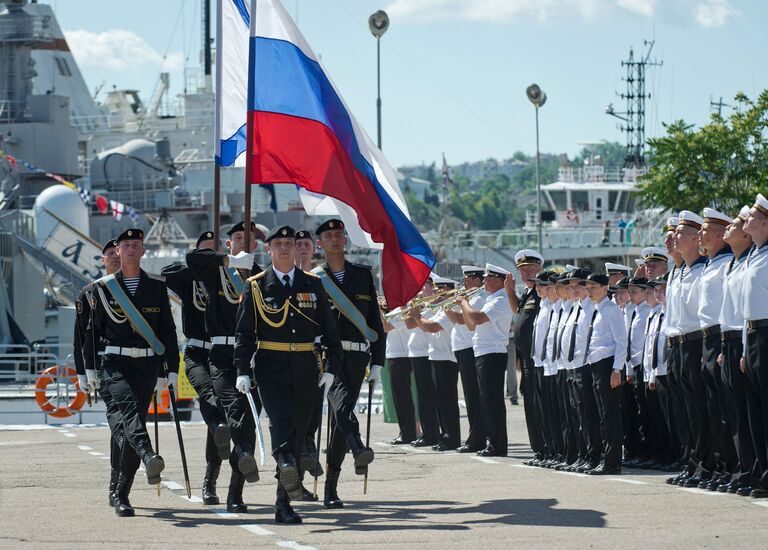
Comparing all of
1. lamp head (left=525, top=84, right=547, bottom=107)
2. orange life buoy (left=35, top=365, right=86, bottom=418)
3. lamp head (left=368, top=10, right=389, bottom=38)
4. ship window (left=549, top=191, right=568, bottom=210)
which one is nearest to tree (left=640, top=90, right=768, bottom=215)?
lamp head (left=525, top=84, right=547, bottom=107)

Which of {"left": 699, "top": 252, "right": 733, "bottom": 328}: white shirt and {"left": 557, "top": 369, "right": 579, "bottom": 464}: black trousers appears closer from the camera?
{"left": 699, "top": 252, "right": 733, "bottom": 328}: white shirt

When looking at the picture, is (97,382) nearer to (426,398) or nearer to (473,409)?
(473,409)

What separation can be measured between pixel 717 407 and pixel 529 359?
4.01 meters

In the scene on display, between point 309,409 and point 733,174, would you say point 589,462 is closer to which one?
point 309,409

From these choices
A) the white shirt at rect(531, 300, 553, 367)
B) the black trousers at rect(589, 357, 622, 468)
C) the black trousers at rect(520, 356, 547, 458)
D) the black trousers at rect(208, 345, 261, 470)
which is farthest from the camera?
the black trousers at rect(520, 356, 547, 458)

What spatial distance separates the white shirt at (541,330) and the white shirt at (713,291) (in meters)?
3.08

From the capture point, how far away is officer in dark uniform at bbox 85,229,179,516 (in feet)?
35.9

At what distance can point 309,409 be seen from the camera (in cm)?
1025

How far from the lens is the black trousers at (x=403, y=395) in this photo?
18047 millimetres

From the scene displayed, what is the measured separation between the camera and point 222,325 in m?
11.1

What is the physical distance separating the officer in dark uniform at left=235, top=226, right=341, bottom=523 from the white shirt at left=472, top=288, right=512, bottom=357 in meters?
5.53

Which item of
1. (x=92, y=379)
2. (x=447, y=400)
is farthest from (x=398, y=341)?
(x=92, y=379)

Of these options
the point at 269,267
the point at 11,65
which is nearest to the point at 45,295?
the point at 11,65

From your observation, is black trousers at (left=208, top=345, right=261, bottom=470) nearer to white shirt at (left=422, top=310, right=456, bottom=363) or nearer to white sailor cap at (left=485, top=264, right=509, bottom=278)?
white sailor cap at (left=485, top=264, right=509, bottom=278)
